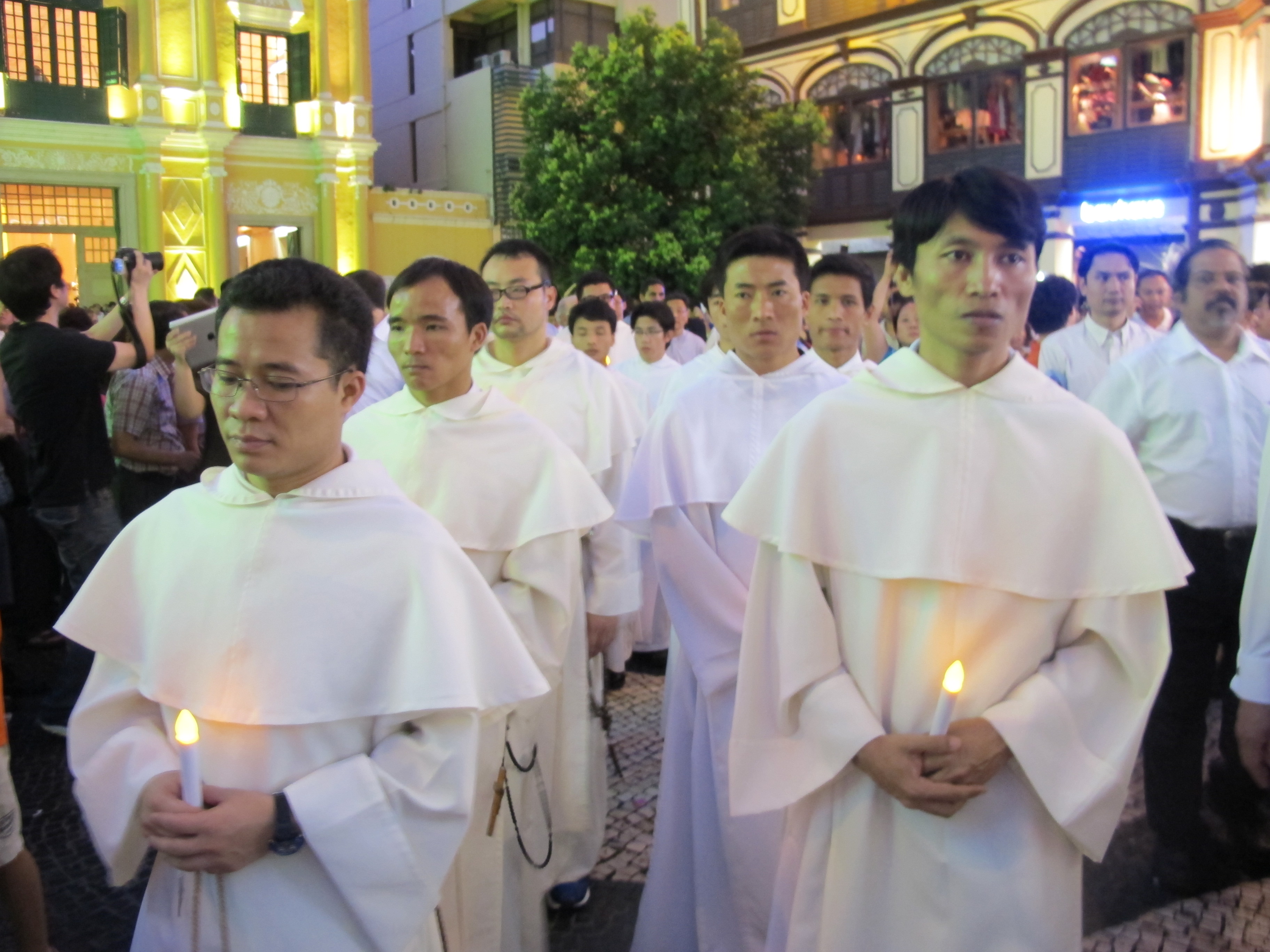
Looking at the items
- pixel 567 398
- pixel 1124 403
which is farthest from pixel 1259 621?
pixel 567 398

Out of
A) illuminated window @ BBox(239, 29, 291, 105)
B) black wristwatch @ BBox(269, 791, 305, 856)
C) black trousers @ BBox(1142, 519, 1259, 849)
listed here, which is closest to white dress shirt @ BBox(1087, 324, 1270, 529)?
black trousers @ BBox(1142, 519, 1259, 849)

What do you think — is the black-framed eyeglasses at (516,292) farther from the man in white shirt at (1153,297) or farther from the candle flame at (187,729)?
the man in white shirt at (1153,297)

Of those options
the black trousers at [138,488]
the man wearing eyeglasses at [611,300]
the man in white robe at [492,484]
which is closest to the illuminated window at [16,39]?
the man wearing eyeglasses at [611,300]

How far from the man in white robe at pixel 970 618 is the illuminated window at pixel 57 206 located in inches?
747

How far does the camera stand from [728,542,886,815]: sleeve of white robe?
2275 mm

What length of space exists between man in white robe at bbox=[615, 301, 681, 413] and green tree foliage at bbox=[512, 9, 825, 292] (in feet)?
29.0

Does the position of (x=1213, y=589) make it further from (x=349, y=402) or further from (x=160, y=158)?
(x=160, y=158)

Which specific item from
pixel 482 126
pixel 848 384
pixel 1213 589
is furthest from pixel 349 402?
pixel 482 126

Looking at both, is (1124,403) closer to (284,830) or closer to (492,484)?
(492,484)

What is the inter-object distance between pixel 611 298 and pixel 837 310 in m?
3.99

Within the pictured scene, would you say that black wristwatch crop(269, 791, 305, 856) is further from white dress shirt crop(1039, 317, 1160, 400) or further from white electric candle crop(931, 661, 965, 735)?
white dress shirt crop(1039, 317, 1160, 400)

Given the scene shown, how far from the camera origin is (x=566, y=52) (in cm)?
2405

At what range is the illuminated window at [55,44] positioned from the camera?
59.3 feet

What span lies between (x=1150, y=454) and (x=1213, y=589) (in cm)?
59
